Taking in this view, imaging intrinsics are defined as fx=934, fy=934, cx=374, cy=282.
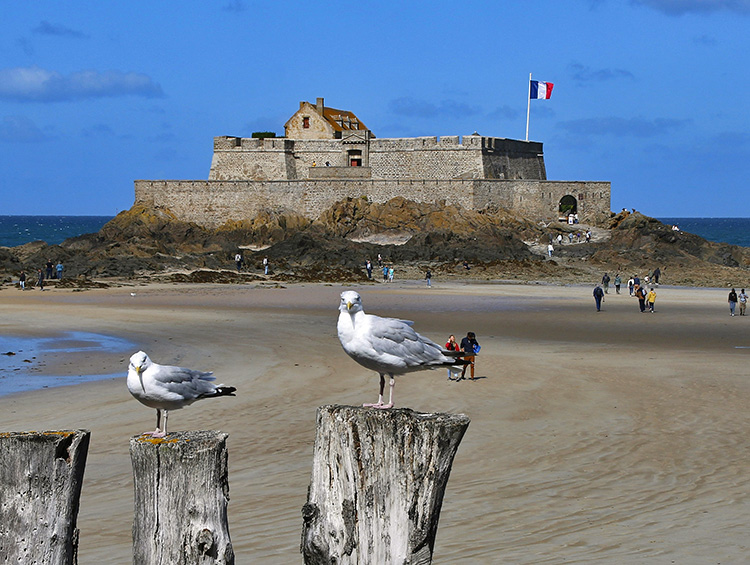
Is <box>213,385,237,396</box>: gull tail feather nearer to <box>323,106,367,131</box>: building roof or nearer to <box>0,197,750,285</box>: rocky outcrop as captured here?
<box>0,197,750,285</box>: rocky outcrop

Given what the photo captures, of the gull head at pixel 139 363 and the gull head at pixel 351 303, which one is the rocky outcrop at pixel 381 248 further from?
the gull head at pixel 351 303

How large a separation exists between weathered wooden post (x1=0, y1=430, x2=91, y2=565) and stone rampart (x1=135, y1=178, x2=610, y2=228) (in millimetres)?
56677

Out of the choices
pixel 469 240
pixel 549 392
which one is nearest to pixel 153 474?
pixel 549 392

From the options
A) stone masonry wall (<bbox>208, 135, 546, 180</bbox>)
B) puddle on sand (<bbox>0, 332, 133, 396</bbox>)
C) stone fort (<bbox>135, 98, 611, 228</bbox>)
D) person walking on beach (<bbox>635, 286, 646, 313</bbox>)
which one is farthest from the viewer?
stone masonry wall (<bbox>208, 135, 546, 180</bbox>)

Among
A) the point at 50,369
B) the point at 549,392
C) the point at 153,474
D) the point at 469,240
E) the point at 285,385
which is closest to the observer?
the point at 153,474

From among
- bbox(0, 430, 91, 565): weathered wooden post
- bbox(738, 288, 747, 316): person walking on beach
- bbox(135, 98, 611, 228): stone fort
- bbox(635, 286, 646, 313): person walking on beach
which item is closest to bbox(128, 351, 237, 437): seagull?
bbox(0, 430, 91, 565): weathered wooden post

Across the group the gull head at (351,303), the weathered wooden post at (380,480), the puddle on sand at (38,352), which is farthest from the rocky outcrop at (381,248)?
the weathered wooden post at (380,480)

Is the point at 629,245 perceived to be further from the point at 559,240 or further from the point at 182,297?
the point at 182,297

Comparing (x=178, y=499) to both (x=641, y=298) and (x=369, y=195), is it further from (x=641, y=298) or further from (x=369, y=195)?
(x=369, y=195)

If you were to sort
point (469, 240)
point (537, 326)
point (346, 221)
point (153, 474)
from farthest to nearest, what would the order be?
point (346, 221)
point (469, 240)
point (537, 326)
point (153, 474)

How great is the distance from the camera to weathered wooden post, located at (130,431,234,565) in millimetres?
4344

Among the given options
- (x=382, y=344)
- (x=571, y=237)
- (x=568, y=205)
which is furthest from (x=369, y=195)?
(x=382, y=344)

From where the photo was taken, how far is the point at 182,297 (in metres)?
35.5

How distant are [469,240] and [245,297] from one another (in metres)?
21.9
